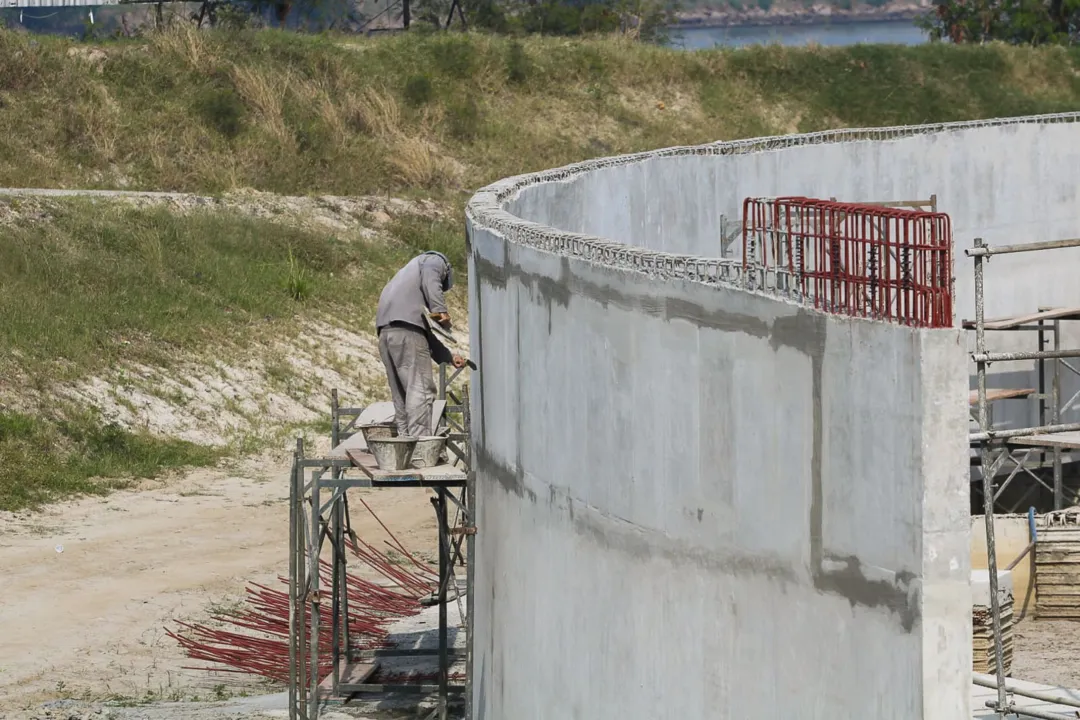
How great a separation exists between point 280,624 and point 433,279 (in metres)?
6.39

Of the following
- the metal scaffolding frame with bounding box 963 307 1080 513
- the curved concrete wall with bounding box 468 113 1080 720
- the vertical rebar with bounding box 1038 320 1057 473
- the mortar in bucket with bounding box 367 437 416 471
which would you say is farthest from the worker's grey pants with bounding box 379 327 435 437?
the vertical rebar with bounding box 1038 320 1057 473

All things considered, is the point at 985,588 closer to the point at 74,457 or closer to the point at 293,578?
the point at 293,578

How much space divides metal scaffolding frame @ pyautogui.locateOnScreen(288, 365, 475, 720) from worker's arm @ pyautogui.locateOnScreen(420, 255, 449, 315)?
1.78 ft

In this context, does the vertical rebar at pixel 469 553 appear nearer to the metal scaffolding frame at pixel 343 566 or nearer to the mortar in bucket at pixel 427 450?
the metal scaffolding frame at pixel 343 566

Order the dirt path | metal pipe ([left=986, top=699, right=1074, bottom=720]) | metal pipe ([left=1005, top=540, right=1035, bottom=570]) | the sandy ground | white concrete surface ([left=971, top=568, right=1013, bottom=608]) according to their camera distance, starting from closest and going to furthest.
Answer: metal pipe ([left=986, top=699, right=1074, bottom=720])
white concrete surface ([left=971, top=568, right=1013, bottom=608])
the sandy ground
the dirt path
metal pipe ([left=1005, top=540, right=1035, bottom=570])

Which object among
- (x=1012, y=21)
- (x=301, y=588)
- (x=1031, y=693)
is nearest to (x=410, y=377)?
(x=301, y=588)

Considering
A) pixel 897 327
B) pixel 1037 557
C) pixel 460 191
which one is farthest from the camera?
pixel 460 191

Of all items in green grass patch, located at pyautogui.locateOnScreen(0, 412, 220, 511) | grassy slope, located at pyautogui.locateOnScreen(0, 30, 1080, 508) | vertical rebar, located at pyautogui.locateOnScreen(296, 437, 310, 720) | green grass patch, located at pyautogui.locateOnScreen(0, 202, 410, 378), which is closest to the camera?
vertical rebar, located at pyautogui.locateOnScreen(296, 437, 310, 720)

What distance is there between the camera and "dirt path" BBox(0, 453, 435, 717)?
56.8 ft

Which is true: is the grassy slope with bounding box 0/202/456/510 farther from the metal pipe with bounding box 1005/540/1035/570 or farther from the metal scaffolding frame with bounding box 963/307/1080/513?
the metal pipe with bounding box 1005/540/1035/570

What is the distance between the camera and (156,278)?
29.4 meters

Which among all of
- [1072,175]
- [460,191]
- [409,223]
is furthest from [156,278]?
[1072,175]

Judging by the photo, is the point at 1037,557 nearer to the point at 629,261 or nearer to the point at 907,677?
the point at 629,261

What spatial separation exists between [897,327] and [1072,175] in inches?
716
